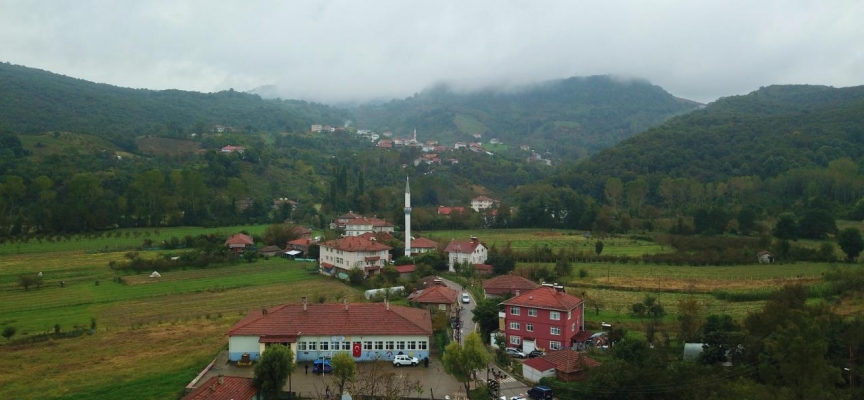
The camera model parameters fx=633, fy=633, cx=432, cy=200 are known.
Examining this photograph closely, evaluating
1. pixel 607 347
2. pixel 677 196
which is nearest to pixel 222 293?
pixel 607 347

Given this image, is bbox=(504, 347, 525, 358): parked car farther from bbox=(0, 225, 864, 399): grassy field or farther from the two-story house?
bbox=(0, 225, 864, 399): grassy field

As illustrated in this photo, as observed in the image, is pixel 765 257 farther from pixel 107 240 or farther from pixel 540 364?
pixel 107 240

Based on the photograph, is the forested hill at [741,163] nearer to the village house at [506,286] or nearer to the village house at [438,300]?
the village house at [506,286]

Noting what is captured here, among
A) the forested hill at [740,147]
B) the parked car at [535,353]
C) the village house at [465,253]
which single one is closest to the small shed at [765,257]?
the village house at [465,253]

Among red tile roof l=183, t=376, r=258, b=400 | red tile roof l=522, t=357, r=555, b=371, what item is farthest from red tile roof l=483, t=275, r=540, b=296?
red tile roof l=183, t=376, r=258, b=400

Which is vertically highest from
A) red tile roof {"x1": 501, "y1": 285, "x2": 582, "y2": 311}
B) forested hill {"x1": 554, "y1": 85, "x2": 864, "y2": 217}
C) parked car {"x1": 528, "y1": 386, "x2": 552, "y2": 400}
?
forested hill {"x1": 554, "y1": 85, "x2": 864, "y2": 217}

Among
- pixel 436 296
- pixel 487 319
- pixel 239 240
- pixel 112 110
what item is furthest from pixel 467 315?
pixel 112 110

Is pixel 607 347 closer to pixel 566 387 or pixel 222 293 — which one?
pixel 566 387
